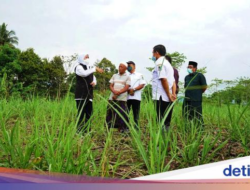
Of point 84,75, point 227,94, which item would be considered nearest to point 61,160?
point 227,94

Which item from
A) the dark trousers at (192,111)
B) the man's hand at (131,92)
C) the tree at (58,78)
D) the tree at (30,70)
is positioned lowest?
the dark trousers at (192,111)

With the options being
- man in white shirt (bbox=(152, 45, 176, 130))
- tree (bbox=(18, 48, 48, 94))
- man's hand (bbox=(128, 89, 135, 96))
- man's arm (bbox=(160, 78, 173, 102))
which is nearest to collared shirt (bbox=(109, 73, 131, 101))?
man's hand (bbox=(128, 89, 135, 96))

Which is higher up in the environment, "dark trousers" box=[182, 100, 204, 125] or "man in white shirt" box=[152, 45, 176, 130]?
"man in white shirt" box=[152, 45, 176, 130]

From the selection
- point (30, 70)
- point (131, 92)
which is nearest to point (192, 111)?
point (131, 92)

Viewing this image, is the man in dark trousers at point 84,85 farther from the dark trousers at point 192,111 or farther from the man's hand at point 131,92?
the dark trousers at point 192,111

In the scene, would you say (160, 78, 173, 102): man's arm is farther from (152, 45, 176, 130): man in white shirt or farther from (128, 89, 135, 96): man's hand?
(128, 89, 135, 96): man's hand

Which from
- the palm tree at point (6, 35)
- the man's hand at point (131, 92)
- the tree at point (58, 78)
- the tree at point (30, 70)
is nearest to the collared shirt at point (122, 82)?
the man's hand at point (131, 92)

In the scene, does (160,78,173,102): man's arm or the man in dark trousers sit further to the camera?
the man in dark trousers

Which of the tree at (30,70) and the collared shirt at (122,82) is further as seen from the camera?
the tree at (30,70)

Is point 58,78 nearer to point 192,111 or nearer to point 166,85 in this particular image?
point 166,85

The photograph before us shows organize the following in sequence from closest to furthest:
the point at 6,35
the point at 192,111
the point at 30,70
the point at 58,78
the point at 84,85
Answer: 1. the point at 58,78
2. the point at 192,111
3. the point at 84,85
4. the point at 30,70
5. the point at 6,35

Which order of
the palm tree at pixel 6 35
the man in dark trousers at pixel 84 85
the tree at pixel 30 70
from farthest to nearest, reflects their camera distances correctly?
the palm tree at pixel 6 35 < the tree at pixel 30 70 < the man in dark trousers at pixel 84 85

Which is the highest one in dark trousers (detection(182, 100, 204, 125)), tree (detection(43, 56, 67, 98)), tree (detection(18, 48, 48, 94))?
tree (detection(18, 48, 48, 94))

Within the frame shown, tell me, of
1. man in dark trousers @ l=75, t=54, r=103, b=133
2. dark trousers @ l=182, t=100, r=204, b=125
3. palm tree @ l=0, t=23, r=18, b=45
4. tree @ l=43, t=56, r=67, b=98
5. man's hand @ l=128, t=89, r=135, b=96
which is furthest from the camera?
palm tree @ l=0, t=23, r=18, b=45
